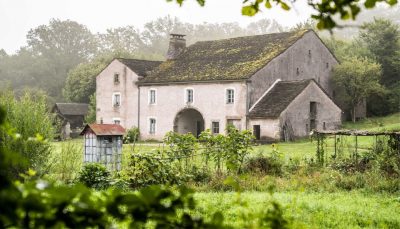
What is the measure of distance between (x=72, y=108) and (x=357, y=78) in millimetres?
29735

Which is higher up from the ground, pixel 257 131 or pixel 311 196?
pixel 257 131

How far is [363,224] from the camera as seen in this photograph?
9617 millimetres

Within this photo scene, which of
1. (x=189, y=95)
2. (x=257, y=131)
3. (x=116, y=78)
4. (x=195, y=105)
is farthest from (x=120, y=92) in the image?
(x=257, y=131)

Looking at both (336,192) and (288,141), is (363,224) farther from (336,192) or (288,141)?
(288,141)

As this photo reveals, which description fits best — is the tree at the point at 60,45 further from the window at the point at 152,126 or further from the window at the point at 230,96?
the window at the point at 230,96

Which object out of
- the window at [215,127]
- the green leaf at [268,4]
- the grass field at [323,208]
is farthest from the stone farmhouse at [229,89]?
the green leaf at [268,4]

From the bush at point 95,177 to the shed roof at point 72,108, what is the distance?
46141mm

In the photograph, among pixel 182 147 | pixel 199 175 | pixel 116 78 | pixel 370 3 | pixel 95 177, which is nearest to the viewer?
pixel 370 3

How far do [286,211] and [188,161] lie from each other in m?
7.02

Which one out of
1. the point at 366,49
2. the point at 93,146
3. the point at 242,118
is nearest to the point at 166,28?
the point at 366,49

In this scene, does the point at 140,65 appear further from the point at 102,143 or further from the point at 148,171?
the point at 148,171

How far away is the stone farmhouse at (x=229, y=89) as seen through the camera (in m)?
40.1

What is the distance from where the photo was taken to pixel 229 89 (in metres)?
41.2

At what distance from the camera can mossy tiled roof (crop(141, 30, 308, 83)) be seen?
136 ft
